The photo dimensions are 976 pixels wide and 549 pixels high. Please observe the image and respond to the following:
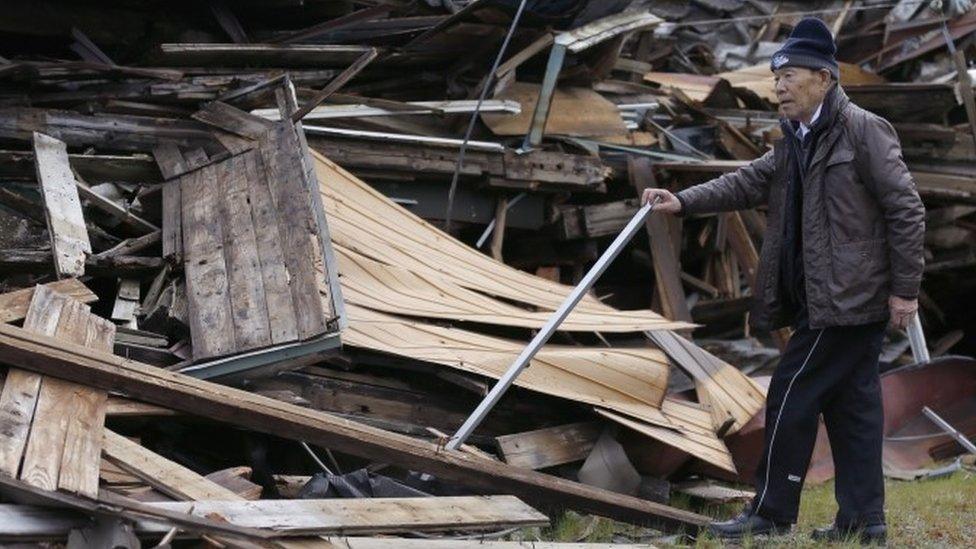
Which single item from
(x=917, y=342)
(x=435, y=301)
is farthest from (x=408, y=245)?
(x=917, y=342)

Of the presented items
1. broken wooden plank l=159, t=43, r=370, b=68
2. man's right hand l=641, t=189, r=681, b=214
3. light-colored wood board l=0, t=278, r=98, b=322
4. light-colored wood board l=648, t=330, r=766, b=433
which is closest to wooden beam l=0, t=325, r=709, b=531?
light-colored wood board l=0, t=278, r=98, b=322

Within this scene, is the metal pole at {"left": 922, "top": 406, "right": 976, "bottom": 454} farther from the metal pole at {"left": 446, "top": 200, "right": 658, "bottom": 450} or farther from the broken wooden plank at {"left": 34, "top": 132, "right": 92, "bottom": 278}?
the broken wooden plank at {"left": 34, "top": 132, "right": 92, "bottom": 278}

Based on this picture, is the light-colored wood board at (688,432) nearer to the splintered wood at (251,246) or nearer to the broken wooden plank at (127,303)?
the splintered wood at (251,246)

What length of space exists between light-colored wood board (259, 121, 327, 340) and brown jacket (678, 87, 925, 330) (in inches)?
77.7

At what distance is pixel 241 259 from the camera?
632cm

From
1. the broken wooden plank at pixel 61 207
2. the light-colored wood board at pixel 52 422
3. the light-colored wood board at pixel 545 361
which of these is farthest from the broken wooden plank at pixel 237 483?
the broken wooden plank at pixel 61 207

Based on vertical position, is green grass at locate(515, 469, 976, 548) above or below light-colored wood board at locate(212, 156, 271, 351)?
below

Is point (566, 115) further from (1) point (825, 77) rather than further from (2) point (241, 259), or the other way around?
(1) point (825, 77)

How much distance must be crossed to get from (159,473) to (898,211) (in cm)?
288

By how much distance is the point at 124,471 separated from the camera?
470 centimetres

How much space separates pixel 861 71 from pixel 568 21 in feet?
11.9

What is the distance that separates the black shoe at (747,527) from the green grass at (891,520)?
46 millimetres

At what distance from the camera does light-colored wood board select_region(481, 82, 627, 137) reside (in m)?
9.32

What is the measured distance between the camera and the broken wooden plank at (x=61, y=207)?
6102 mm
